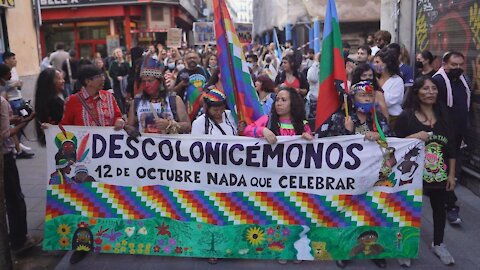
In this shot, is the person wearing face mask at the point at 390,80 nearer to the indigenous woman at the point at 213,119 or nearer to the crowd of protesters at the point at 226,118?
the crowd of protesters at the point at 226,118

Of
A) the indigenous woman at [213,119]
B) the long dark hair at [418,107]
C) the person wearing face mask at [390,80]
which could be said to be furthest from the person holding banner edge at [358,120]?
the person wearing face mask at [390,80]

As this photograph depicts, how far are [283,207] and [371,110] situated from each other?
45.3 inches

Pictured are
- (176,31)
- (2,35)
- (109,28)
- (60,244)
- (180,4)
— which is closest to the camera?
(60,244)

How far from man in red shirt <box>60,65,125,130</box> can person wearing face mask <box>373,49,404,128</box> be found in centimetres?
311

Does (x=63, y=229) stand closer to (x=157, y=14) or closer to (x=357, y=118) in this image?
(x=357, y=118)

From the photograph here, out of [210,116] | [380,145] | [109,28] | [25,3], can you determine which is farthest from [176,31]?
[109,28]

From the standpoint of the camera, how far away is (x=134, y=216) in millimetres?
4062

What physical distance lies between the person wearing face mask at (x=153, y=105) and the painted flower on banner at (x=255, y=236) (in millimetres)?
1153

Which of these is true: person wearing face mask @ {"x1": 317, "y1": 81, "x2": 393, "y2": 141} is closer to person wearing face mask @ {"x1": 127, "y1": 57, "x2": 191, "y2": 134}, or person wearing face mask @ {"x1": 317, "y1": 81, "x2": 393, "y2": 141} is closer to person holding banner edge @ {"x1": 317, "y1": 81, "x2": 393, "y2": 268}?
person holding banner edge @ {"x1": 317, "y1": 81, "x2": 393, "y2": 268}

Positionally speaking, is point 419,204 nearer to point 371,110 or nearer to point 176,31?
point 371,110

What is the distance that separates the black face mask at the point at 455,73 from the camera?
17.2 ft

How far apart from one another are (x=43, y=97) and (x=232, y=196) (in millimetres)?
2073

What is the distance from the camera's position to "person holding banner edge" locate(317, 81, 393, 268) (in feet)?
13.4

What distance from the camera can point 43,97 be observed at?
447 cm
